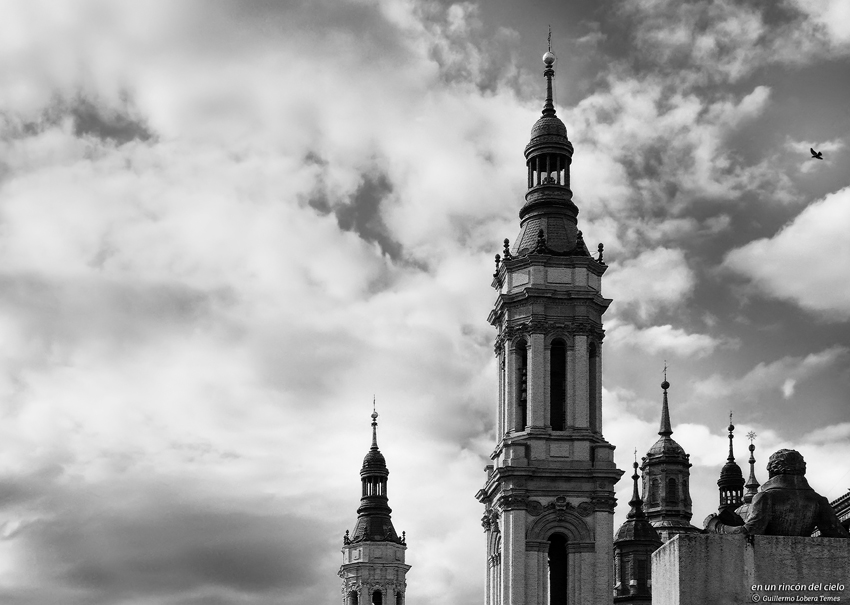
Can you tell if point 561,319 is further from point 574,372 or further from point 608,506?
point 608,506

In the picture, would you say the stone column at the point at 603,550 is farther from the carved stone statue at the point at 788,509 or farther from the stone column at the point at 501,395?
the carved stone statue at the point at 788,509

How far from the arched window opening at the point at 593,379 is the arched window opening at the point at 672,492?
45715mm

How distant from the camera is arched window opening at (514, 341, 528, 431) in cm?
7694

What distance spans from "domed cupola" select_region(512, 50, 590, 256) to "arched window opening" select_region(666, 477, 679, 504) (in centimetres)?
4481

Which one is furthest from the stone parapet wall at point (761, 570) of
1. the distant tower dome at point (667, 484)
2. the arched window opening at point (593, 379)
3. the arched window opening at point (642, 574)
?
the distant tower dome at point (667, 484)

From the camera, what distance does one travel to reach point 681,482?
123 m

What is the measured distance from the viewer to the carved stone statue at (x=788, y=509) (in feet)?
117

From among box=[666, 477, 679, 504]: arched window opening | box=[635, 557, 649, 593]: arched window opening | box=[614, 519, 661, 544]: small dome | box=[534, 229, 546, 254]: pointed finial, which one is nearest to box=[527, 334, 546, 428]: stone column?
box=[534, 229, 546, 254]: pointed finial

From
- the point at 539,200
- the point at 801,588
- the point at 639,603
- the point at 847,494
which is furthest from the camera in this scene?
the point at 639,603

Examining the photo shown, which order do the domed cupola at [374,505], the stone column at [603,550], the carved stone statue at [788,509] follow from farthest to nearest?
the domed cupola at [374,505] → the stone column at [603,550] → the carved stone statue at [788,509]

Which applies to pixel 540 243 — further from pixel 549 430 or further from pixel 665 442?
pixel 665 442

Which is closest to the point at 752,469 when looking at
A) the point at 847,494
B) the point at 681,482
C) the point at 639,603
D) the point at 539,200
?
the point at 681,482

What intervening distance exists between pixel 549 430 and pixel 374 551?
214 ft

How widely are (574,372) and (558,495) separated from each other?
595 cm
